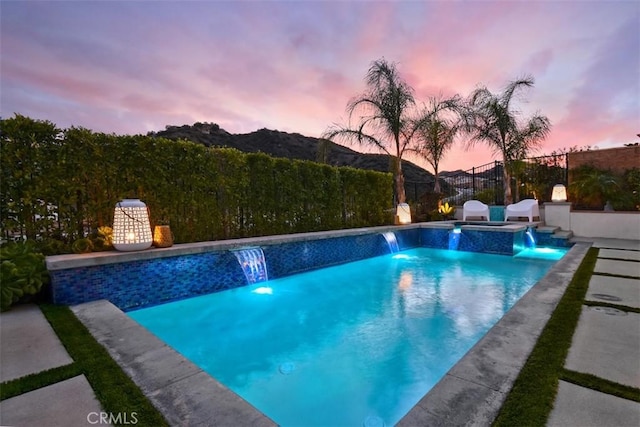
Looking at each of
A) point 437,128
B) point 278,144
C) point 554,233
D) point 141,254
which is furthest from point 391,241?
point 278,144

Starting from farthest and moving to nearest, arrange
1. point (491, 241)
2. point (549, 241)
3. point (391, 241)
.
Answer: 1. point (549, 241)
2. point (391, 241)
3. point (491, 241)

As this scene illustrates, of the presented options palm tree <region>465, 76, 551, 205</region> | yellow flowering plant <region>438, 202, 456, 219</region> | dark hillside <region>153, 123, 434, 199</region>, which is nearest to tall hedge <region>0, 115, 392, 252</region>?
yellow flowering plant <region>438, 202, 456, 219</region>

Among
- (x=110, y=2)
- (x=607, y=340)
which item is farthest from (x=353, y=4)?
(x=607, y=340)

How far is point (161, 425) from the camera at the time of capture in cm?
151

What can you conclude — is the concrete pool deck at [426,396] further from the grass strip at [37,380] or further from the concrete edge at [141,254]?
the concrete edge at [141,254]

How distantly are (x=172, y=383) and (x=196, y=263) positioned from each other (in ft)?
11.6

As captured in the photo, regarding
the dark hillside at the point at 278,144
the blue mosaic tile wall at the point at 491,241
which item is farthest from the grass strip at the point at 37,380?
the dark hillside at the point at 278,144

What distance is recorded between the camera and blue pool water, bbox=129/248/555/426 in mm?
2451

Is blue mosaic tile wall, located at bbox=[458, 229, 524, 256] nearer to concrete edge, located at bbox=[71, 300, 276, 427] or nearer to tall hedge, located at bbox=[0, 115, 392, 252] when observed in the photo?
tall hedge, located at bbox=[0, 115, 392, 252]

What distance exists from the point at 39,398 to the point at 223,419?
120 cm

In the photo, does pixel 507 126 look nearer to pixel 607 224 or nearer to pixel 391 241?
pixel 607 224

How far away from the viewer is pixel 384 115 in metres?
12.4

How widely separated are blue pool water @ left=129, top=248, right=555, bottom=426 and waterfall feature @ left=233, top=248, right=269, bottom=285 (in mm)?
213

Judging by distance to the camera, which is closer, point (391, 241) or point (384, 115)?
point (391, 241)
